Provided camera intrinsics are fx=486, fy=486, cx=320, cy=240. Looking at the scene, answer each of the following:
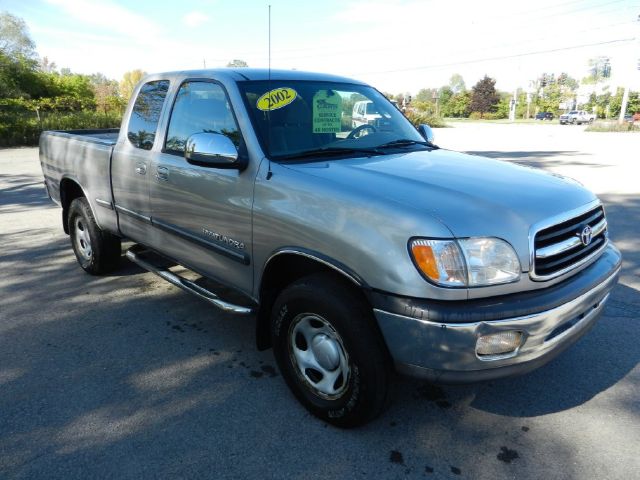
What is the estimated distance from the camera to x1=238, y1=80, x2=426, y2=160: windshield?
Answer: 303 centimetres

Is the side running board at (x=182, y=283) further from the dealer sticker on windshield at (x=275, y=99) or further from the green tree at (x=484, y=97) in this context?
the green tree at (x=484, y=97)

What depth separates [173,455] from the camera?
2.43m


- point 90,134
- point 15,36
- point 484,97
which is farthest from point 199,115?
point 484,97

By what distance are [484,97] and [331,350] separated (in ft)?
286

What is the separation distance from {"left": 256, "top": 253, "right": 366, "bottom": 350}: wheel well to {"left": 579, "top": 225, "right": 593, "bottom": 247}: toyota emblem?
1.40 metres

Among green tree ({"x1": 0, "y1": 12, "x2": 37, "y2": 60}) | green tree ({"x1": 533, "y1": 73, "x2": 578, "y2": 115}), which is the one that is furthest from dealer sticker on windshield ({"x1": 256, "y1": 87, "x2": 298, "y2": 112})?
green tree ({"x1": 533, "y1": 73, "x2": 578, "y2": 115})

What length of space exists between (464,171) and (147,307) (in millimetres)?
2872

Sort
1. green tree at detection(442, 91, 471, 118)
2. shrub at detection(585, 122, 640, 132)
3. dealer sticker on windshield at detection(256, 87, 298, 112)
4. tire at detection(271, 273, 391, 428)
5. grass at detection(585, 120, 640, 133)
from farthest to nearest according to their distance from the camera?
green tree at detection(442, 91, 471, 118) → shrub at detection(585, 122, 640, 132) → grass at detection(585, 120, 640, 133) → dealer sticker on windshield at detection(256, 87, 298, 112) → tire at detection(271, 273, 391, 428)

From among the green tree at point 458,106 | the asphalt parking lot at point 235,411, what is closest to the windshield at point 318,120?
the asphalt parking lot at point 235,411

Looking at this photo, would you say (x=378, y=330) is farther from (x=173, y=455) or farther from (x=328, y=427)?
(x=173, y=455)

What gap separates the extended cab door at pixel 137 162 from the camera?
3787 mm

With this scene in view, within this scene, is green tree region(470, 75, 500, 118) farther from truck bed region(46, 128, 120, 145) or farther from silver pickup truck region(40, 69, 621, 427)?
silver pickup truck region(40, 69, 621, 427)

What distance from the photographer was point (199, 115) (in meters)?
3.42

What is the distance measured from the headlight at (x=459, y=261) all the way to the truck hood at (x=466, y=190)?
0.05 meters
